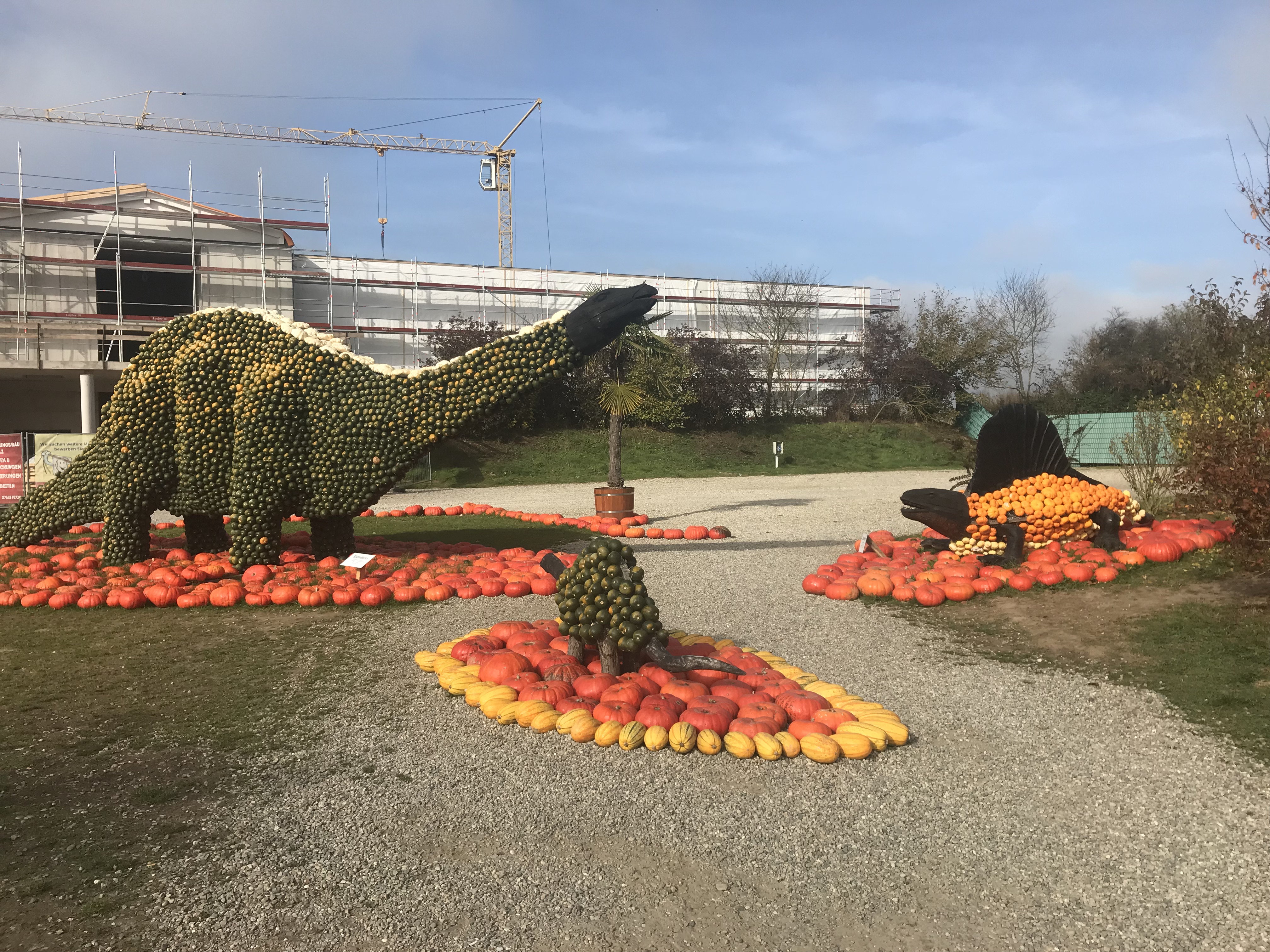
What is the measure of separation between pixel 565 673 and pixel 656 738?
3.79ft

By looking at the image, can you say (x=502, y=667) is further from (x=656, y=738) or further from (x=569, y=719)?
(x=656, y=738)

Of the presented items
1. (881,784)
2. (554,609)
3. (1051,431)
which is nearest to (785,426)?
(1051,431)

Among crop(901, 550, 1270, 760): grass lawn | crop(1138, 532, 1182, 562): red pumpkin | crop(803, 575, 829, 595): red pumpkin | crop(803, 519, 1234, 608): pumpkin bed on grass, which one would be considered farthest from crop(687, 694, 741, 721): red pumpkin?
crop(1138, 532, 1182, 562): red pumpkin

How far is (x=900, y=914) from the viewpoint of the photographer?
3.86 metres

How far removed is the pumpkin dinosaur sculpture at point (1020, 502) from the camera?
34.0 ft

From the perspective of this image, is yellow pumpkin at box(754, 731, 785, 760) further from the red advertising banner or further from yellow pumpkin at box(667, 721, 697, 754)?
the red advertising banner

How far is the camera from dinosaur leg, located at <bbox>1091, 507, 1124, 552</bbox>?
10.3m

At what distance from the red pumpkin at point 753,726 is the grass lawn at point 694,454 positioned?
22902mm

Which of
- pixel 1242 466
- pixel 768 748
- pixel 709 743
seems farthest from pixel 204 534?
pixel 1242 466

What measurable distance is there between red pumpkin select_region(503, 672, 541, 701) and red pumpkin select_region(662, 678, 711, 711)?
0.71 meters

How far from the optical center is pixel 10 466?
715 inches

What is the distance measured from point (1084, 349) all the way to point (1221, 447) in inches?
2022

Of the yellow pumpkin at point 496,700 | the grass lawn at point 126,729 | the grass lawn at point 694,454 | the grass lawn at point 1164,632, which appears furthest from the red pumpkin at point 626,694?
the grass lawn at point 694,454

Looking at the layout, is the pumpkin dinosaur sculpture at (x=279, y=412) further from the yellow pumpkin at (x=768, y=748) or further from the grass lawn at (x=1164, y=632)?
the yellow pumpkin at (x=768, y=748)
